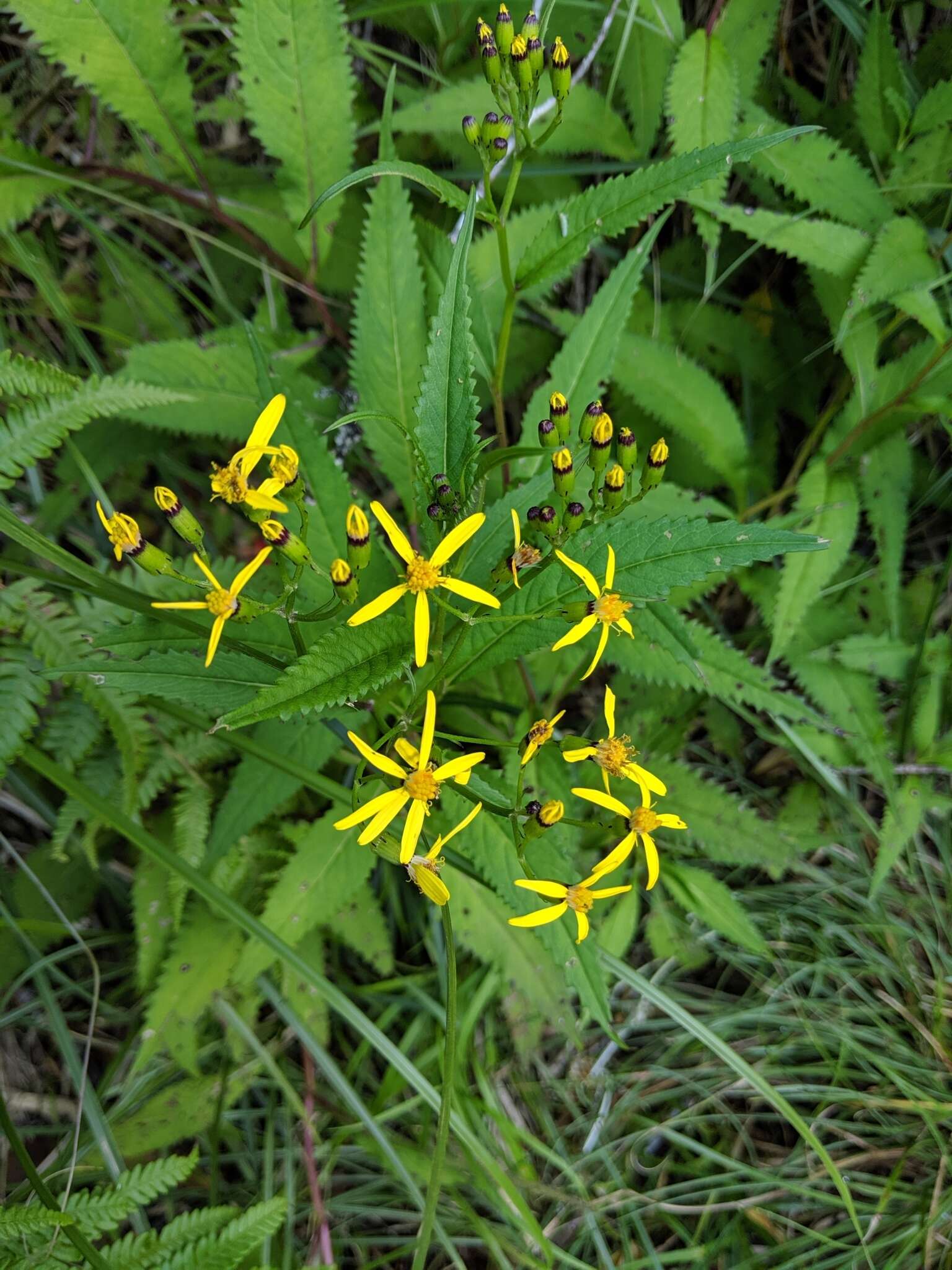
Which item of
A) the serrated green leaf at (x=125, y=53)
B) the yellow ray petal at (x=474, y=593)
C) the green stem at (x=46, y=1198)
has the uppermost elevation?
the serrated green leaf at (x=125, y=53)

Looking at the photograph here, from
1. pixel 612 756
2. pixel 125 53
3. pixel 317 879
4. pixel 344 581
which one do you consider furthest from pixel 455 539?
pixel 125 53

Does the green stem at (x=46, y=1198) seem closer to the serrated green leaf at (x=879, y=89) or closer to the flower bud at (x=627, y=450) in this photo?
the flower bud at (x=627, y=450)

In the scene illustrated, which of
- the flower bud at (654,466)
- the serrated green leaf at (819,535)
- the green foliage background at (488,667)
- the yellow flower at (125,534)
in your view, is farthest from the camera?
the serrated green leaf at (819,535)

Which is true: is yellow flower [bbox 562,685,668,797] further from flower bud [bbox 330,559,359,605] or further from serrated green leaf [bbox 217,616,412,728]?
flower bud [bbox 330,559,359,605]

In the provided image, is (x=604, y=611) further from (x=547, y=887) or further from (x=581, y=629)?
(x=547, y=887)

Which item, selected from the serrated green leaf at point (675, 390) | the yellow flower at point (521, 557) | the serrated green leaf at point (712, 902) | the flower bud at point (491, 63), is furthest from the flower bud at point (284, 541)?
the serrated green leaf at point (712, 902)

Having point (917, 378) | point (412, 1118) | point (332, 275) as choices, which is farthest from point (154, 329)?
point (412, 1118)

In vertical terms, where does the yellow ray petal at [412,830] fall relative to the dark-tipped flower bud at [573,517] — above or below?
below
